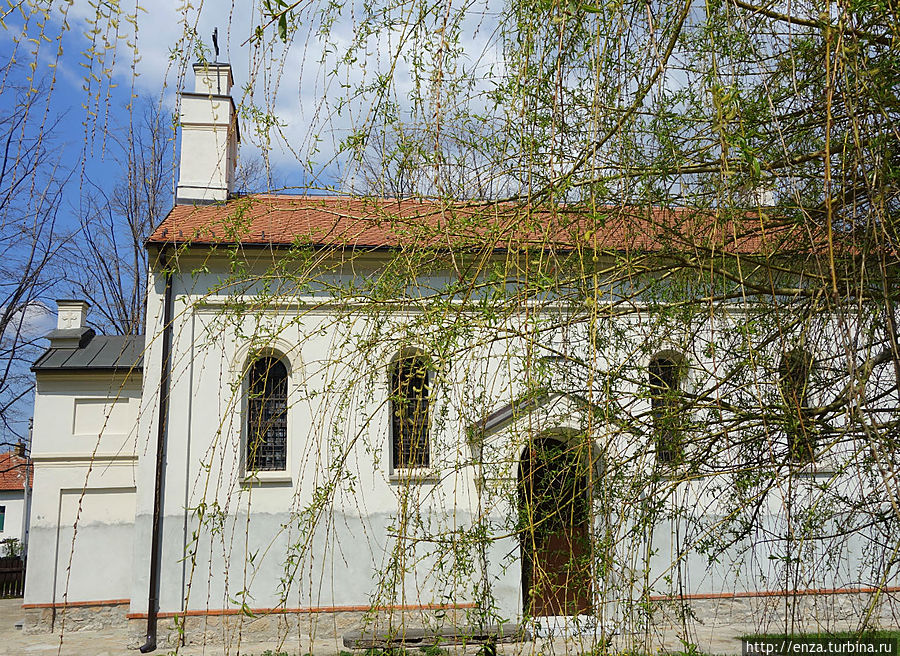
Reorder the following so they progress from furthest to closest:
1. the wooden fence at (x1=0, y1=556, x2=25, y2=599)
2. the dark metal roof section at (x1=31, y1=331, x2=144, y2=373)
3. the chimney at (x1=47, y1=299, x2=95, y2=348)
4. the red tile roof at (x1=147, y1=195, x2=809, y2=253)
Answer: the wooden fence at (x1=0, y1=556, x2=25, y2=599) < the chimney at (x1=47, y1=299, x2=95, y2=348) < the dark metal roof section at (x1=31, y1=331, x2=144, y2=373) < the red tile roof at (x1=147, y1=195, x2=809, y2=253)

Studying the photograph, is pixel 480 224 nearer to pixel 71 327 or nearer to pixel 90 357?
pixel 90 357

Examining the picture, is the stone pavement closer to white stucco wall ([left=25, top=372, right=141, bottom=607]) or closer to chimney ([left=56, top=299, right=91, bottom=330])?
white stucco wall ([left=25, top=372, right=141, bottom=607])

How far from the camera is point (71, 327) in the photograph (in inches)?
530

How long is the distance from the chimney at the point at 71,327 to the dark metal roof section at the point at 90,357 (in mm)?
90

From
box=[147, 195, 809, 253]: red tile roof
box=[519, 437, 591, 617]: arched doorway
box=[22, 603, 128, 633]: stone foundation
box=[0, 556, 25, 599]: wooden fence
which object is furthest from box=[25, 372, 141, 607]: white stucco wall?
box=[519, 437, 591, 617]: arched doorway

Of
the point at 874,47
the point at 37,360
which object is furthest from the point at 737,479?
the point at 37,360

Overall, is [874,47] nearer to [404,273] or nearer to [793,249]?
[793,249]

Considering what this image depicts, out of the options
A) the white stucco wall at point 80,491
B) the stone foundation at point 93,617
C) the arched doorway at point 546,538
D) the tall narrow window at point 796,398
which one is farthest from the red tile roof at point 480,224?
the stone foundation at point 93,617

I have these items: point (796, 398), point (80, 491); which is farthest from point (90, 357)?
point (796, 398)

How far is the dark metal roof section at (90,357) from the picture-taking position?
11914 mm

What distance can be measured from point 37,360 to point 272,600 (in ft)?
18.2

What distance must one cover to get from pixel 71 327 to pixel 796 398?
13198 millimetres

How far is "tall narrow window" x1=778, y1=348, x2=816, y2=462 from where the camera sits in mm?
2598

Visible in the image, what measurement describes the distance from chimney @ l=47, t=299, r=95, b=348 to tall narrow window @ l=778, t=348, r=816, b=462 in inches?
477
